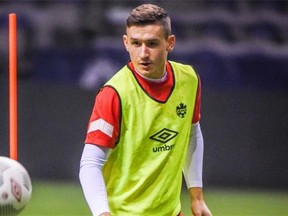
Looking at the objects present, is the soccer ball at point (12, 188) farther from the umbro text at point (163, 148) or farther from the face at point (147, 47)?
the face at point (147, 47)

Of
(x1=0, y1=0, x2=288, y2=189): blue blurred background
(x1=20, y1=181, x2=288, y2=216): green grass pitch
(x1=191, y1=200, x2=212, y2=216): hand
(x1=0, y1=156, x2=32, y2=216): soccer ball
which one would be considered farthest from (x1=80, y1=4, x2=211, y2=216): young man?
(x1=0, y1=0, x2=288, y2=189): blue blurred background

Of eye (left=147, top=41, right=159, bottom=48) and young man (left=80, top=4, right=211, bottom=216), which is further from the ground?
eye (left=147, top=41, right=159, bottom=48)

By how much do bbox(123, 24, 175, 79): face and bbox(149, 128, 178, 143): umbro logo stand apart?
27 centimetres

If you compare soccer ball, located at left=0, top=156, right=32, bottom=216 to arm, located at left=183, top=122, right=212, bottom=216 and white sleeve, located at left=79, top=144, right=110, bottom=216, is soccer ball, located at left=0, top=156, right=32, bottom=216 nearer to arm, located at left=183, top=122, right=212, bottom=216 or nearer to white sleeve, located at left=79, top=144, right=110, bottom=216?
white sleeve, located at left=79, top=144, right=110, bottom=216

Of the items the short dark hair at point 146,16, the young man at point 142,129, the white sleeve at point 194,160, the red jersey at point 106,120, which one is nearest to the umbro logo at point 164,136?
the young man at point 142,129

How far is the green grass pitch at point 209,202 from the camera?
10703mm

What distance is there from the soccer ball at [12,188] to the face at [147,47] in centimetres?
73

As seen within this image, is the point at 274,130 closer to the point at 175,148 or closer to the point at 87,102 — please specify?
the point at 87,102

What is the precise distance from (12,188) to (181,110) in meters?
0.88

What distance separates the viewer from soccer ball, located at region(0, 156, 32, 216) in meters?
5.66

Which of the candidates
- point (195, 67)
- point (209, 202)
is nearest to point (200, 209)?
point (209, 202)

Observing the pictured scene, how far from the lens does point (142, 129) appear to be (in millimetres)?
5750

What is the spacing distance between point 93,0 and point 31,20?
2.31 ft

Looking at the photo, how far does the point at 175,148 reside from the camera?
5.88 metres
